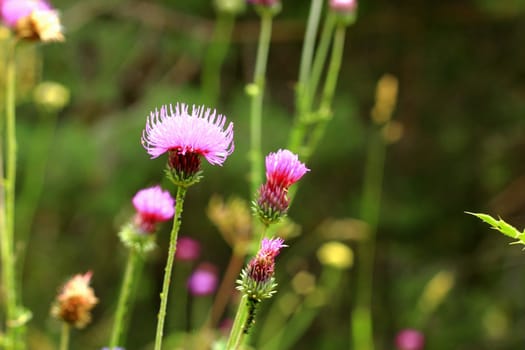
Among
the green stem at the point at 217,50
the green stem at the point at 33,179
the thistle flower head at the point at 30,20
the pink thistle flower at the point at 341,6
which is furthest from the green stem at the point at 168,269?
the green stem at the point at 217,50

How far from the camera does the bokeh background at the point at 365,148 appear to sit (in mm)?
3166

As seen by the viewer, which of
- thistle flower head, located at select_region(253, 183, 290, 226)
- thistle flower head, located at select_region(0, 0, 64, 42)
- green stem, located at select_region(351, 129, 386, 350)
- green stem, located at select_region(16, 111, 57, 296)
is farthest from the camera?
green stem, located at select_region(351, 129, 386, 350)

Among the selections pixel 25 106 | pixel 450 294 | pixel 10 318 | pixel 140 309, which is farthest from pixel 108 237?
pixel 10 318

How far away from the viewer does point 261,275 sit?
0.94 metres

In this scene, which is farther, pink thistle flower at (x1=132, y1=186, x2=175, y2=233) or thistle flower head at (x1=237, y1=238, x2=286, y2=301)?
pink thistle flower at (x1=132, y1=186, x2=175, y2=233)

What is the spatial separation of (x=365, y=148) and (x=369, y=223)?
14.1 inches

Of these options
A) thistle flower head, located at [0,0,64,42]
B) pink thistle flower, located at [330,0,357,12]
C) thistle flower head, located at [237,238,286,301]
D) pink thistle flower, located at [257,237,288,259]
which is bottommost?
thistle flower head, located at [237,238,286,301]

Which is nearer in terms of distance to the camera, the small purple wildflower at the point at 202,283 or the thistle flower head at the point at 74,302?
the thistle flower head at the point at 74,302

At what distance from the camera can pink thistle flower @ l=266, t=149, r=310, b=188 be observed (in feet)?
3.36

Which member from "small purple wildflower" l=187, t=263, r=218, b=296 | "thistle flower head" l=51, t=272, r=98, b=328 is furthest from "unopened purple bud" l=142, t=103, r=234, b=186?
"small purple wildflower" l=187, t=263, r=218, b=296

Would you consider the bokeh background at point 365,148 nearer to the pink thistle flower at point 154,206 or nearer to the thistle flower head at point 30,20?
the thistle flower head at point 30,20

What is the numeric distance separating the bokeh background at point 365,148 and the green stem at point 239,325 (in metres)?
2.10

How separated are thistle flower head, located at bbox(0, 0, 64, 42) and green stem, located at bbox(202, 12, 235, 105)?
1496mm

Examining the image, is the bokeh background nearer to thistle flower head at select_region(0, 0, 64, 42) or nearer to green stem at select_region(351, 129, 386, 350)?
green stem at select_region(351, 129, 386, 350)
